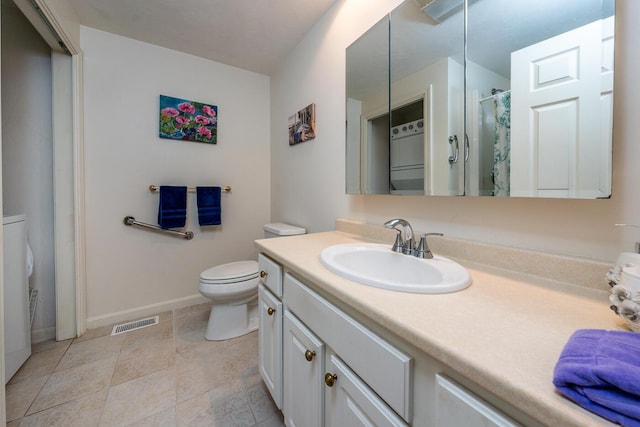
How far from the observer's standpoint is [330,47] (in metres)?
1.60

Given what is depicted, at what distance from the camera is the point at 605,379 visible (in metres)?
0.29

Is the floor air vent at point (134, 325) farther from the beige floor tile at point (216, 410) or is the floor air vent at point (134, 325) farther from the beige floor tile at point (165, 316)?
the beige floor tile at point (216, 410)

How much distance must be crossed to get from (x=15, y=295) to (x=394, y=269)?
1925 millimetres

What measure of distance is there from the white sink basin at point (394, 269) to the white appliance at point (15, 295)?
1616 mm

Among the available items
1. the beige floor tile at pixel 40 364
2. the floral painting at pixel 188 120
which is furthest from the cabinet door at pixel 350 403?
the floral painting at pixel 188 120

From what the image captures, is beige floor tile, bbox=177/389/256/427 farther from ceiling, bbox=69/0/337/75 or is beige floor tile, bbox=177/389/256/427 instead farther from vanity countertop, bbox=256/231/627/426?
ceiling, bbox=69/0/337/75

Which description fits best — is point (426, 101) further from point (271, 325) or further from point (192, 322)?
point (192, 322)

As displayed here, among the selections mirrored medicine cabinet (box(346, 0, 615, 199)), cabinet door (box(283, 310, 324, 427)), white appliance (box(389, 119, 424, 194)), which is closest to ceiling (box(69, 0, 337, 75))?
mirrored medicine cabinet (box(346, 0, 615, 199))

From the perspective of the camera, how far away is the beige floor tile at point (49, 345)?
1577 millimetres

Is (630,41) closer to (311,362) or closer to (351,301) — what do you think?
(351,301)

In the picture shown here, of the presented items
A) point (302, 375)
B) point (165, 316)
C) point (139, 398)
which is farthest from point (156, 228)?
point (302, 375)

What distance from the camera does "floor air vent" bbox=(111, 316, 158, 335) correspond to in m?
1.80

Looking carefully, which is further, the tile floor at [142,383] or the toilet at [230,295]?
the toilet at [230,295]

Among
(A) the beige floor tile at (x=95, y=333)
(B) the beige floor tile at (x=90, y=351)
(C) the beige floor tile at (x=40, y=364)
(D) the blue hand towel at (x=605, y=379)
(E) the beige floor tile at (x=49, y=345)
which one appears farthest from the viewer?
(A) the beige floor tile at (x=95, y=333)
